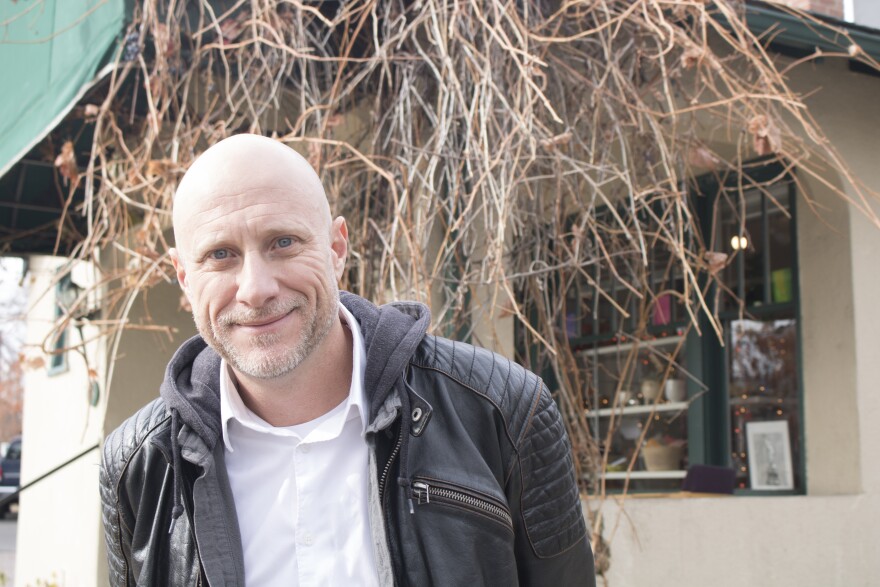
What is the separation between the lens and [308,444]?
2.15 m

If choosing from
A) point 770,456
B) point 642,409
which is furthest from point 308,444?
point 642,409

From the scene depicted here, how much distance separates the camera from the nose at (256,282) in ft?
6.75

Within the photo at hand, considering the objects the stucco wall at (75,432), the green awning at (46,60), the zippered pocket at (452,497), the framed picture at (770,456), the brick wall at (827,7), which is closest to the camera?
the zippered pocket at (452,497)

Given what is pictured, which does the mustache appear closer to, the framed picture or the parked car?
the framed picture

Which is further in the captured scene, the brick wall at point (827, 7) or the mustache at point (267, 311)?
the brick wall at point (827, 7)

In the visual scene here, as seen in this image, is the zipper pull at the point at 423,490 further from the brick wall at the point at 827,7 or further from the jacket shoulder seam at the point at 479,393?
the brick wall at the point at 827,7

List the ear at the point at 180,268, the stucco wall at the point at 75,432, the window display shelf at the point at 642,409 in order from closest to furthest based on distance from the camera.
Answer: the ear at the point at 180,268, the stucco wall at the point at 75,432, the window display shelf at the point at 642,409

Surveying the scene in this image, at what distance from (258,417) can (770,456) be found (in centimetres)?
475

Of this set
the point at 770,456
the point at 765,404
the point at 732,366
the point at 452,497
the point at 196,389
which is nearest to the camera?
the point at 452,497

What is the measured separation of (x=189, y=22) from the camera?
4.88 meters

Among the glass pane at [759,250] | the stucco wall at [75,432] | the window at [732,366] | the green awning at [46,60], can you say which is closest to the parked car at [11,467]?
the stucco wall at [75,432]

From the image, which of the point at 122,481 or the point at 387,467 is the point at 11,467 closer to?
the point at 122,481

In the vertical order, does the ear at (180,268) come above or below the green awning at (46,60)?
below

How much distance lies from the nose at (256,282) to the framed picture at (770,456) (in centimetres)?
481
